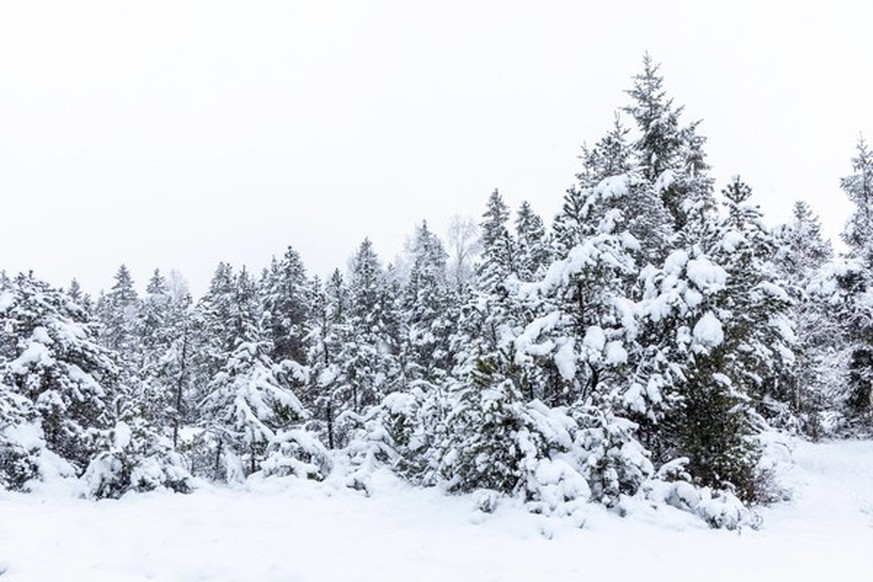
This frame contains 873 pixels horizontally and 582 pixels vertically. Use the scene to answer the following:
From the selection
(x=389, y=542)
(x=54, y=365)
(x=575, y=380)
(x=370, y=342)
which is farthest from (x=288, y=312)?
(x=389, y=542)

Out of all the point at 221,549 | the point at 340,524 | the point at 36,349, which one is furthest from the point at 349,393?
the point at 221,549

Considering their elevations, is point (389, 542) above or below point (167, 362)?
below

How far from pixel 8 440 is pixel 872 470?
23009 millimetres

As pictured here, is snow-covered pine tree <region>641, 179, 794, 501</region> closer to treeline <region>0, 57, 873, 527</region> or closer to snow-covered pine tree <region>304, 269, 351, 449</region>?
treeline <region>0, 57, 873, 527</region>

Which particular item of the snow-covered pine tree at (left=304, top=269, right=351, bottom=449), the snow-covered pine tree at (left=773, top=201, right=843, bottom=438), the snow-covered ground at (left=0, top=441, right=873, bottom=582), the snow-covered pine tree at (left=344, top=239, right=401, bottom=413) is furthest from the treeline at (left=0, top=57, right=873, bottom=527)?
the snow-covered pine tree at (left=773, top=201, right=843, bottom=438)

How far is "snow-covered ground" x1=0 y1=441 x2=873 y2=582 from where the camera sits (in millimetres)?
7465

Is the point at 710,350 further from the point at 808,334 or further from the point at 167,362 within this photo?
the point at 167,362

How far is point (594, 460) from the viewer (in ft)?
34.6

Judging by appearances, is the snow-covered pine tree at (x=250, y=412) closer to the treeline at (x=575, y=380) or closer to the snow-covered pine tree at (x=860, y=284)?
the treeline at (x=575, y=380)

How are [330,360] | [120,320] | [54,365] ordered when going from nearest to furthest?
[54,365]
[330,360]
[120,320]

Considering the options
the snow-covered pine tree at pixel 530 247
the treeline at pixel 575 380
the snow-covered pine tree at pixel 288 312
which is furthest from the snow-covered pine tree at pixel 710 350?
the snow-covered pine tree at pixel 288 312

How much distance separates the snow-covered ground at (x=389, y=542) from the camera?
7465mm

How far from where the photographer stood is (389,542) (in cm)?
893

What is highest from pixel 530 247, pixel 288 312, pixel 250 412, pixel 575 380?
pixel 530 247
